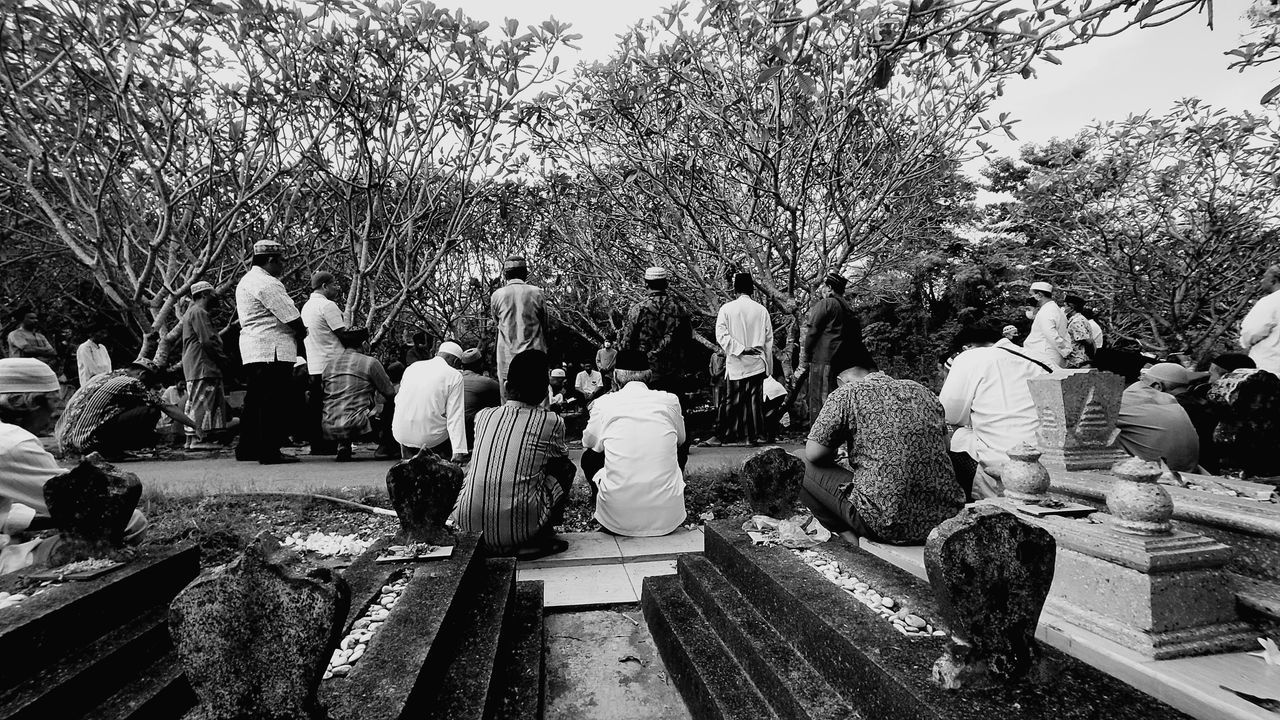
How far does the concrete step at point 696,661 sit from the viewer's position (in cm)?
256

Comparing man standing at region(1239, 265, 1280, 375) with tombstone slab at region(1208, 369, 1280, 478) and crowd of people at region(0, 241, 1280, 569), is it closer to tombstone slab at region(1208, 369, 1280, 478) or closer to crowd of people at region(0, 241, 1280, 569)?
crowd of people at region(0, 241, 1280, 569)

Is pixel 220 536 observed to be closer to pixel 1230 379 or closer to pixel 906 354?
pixel 1230 379

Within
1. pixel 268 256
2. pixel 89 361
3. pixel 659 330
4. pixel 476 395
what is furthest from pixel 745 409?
pixel 89 361

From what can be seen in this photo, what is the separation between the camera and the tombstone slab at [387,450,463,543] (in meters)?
3.49

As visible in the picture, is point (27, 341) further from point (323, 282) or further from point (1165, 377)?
point (1165, 377)

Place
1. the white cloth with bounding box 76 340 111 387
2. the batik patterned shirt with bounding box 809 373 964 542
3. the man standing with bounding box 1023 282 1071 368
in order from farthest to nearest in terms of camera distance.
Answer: the white cloth with bounding box 76 340 111 387 → the man standing with bounding box 1023 282 1071 368 → the batik patterned shirt with bounding box 809 373 964 542

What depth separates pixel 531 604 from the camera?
3.65m

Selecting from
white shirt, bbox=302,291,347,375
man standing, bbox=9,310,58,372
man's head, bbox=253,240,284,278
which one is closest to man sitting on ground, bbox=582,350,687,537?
white shirt, bbox=302,291,347,375

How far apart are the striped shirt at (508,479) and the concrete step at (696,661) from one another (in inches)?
36.1

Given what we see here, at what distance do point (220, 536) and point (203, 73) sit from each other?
23.0ft

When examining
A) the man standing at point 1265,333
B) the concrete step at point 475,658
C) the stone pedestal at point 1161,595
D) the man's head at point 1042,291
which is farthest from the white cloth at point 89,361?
the man standing at point 1265,333

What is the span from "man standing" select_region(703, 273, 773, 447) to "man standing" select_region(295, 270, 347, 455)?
13.9 feet

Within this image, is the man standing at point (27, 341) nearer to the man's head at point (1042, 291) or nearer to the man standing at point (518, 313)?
the man standing at point (518, 313)

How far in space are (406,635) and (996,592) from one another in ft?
6.33
